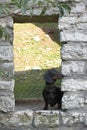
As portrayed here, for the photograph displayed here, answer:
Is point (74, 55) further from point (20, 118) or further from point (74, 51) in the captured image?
point (20, 118)

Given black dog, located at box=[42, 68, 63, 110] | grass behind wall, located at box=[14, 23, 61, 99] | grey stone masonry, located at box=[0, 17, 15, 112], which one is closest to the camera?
grey stone masonry, located at box=[0, 17, 15, 112]

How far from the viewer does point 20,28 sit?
13.6 m

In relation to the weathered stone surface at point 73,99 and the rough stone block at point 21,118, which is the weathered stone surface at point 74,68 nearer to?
the weathered stone surface at point 73,99

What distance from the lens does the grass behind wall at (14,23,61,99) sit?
9.33 m

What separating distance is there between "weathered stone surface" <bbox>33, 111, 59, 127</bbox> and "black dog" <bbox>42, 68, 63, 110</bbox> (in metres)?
0.19

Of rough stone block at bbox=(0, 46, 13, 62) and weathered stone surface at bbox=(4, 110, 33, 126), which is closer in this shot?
rough stone block at bbox=(0, 46, 13, 62)

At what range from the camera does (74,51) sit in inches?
205

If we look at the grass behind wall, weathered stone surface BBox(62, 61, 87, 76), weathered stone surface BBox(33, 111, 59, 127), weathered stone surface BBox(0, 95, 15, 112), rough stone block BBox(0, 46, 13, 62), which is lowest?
the grass behind wall

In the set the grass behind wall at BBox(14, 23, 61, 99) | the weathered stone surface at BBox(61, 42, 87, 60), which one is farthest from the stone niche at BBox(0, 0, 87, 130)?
the grass behind wall at BBox(14, 23, 61, 99)

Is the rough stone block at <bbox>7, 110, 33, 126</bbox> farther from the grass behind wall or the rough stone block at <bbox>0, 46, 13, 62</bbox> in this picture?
the grass behind wall

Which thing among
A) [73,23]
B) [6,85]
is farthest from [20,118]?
[73,23]

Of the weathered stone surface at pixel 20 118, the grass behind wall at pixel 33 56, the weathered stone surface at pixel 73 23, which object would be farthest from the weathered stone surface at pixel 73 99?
the grass behind wall at pixel 33 56

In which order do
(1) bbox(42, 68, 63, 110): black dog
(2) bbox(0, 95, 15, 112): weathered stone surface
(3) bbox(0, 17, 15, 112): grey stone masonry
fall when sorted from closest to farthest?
1. (3) bbox(0, 17, 15, 112): grey stone masonry
2. (2) bbox(0, 95, 15, 112): weathered stone surface
3. (1) bbox(42, 68, 63, 110): black dog

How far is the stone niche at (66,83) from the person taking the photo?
5184 millimetres
